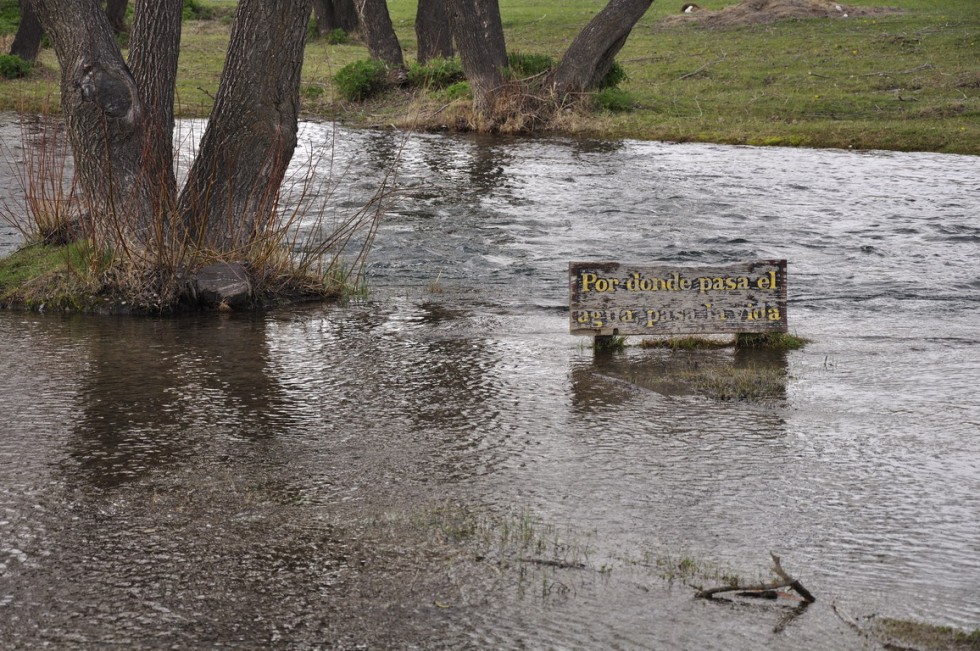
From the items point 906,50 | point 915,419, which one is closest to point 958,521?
point 915,419

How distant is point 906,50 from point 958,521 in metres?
24.5

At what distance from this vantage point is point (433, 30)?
27.6 meters

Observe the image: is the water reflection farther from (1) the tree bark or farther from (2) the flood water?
(1) the tree bark

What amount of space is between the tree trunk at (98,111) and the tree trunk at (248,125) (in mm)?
493

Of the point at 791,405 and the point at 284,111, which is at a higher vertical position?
the point at 284,111

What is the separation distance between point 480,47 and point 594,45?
209 cm

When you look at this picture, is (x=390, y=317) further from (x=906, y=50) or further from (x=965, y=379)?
(x=906, y=50)

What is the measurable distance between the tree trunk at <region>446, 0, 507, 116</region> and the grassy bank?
858mm

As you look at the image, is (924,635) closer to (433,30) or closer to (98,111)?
(98,111)

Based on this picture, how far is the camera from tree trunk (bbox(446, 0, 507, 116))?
835 inches

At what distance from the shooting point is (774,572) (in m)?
4.80

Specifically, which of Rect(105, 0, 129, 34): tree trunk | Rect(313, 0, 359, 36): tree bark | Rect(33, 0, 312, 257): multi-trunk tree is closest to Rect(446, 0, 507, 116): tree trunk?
Rect(33, 0, 312, 257): multi-trunk tree

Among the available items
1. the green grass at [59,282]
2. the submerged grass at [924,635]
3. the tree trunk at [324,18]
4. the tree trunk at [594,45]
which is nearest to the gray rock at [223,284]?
the green grass at [59,282]

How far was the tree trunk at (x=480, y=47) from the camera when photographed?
21.2 meters
